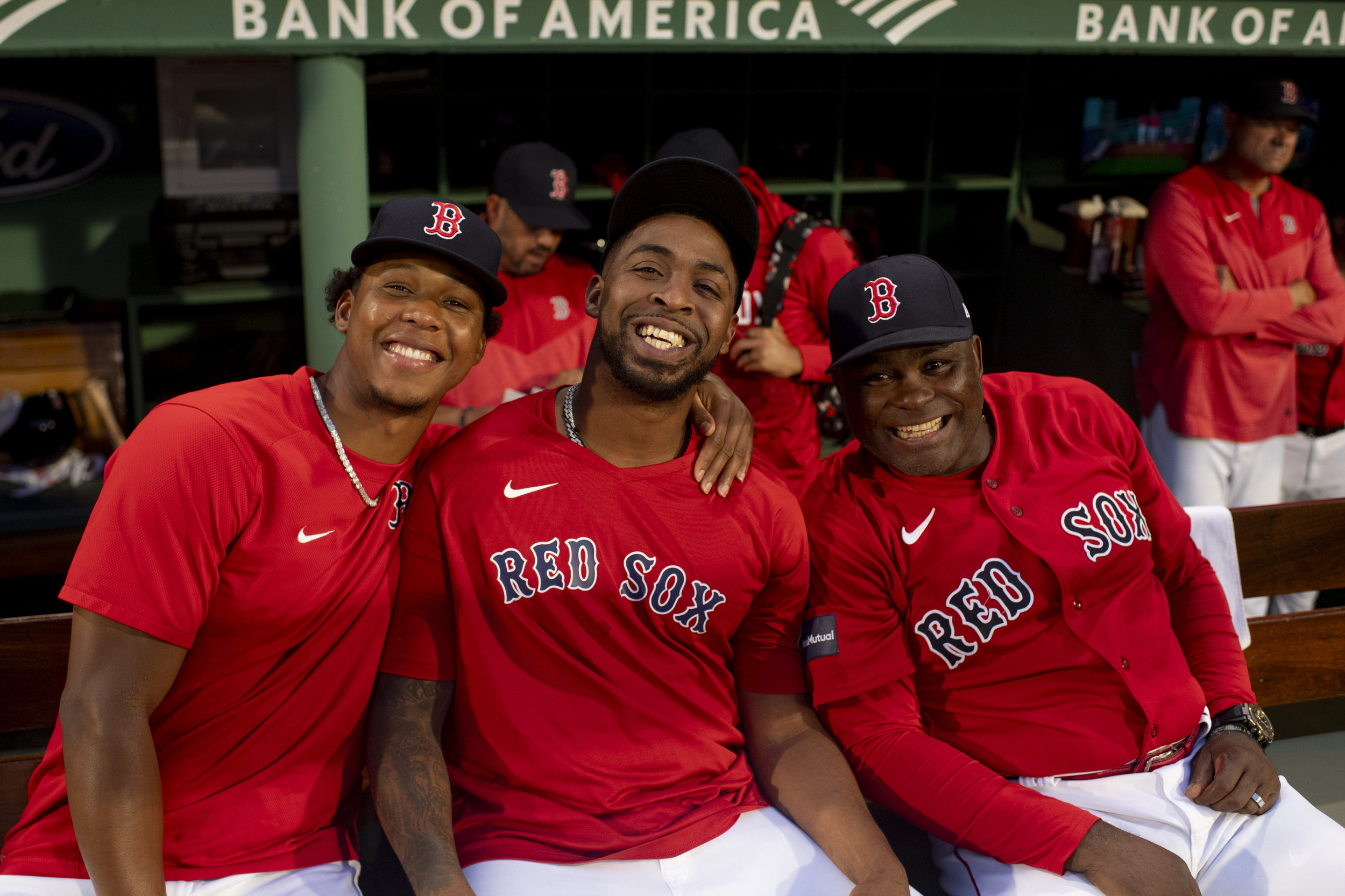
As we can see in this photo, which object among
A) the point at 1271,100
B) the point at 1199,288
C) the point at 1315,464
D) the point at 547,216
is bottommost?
the point at 1315,464

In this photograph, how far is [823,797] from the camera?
215cm

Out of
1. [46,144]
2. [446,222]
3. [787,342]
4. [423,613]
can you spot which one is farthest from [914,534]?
[46,144]

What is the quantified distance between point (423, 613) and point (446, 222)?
0.73m

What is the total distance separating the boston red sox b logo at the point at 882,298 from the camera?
7.32 feet

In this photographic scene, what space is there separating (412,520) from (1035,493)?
1.27 metres

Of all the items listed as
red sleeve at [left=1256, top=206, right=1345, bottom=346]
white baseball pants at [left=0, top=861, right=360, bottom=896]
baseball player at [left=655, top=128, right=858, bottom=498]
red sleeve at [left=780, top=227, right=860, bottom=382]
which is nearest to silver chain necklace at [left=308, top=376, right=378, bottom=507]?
white baseball pants at [left=0, top=861, right=360, bottom=896]

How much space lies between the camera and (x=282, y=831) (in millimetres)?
1991

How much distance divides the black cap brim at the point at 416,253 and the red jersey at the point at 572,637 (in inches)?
11.5

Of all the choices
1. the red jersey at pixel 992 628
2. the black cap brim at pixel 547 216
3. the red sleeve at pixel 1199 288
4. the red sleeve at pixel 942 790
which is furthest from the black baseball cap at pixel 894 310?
the red sleeve at pixel 1199 288

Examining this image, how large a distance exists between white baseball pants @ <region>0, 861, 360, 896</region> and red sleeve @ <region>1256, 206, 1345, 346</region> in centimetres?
354

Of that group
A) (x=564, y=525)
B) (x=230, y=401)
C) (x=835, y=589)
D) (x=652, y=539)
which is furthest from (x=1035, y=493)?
(x=230, y=401)

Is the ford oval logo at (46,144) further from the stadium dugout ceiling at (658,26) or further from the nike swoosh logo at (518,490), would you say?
the nike swoosh logo at (518,490)

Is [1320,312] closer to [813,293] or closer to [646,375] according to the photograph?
[813,293]

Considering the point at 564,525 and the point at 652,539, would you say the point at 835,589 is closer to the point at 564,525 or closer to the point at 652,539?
the point at 652,539
